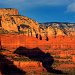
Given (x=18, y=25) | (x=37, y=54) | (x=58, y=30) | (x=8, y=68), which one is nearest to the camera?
(x=8, y=68)

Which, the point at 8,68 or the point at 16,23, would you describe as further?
the point at 16,23

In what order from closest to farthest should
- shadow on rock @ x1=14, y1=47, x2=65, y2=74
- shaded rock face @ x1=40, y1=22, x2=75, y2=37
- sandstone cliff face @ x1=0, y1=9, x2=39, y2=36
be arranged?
shadow on rock @ x1=14, y1=47, x2=65, y2=74, sandstone cliff face @ x1=0, y1=9, x2=39, y2=36, shaded rock face @ x1=40, y1=22, x2=75, y2=37

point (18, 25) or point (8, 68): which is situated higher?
point (18, 25)

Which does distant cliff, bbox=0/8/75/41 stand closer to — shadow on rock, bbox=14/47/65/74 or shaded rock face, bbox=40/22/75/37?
shaded rock face, bbox=40/22/75/37

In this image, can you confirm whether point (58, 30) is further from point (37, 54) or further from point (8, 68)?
point (8, 68)

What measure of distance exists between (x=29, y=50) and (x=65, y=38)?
559 inches

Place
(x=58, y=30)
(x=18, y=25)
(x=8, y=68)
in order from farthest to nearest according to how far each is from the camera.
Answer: (x=58, y=30) < (x=18, y=25) < (x=8, y=68)

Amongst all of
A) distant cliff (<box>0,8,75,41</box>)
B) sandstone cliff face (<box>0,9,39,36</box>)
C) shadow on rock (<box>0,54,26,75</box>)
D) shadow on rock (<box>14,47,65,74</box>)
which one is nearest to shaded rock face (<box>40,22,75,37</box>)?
distant cliff (<box>0,8,75,41</box>)

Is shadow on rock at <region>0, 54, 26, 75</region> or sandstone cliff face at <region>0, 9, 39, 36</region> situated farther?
sandstone cliff face at <region>0, 9, 39, 36</region>

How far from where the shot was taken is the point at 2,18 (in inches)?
4978

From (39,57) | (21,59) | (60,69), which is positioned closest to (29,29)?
(39,57)

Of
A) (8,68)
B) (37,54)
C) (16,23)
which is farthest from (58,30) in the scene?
(8,68)

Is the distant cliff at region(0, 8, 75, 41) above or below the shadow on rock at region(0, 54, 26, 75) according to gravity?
above

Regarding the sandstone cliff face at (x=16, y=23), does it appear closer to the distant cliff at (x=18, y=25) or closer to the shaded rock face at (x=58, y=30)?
the distant cliff at (x=18, y=25)
